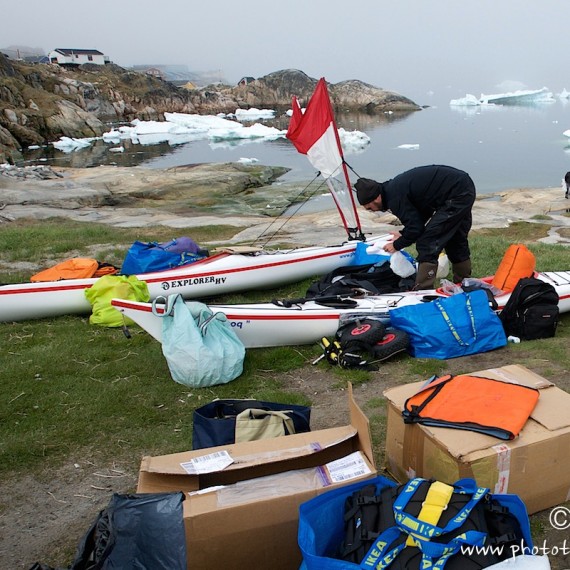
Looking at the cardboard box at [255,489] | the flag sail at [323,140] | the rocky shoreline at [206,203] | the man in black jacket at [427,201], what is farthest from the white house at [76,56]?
the cardboard box at [255,489]

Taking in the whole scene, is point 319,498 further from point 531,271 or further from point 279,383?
point 531,271

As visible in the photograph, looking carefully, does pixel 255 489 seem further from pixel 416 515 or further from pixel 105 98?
pixel 105 98

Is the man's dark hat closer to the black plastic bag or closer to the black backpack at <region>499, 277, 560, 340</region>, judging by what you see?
the black backpack at <region>499, 277, 560, 340</region>

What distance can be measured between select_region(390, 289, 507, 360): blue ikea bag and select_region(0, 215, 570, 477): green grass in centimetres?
16

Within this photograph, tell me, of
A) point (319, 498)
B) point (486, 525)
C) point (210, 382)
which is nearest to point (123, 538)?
point (319, 498)

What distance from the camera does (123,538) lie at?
2.17 metres

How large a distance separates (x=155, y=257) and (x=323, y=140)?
3011 millimetres

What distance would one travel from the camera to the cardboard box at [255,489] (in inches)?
93.7

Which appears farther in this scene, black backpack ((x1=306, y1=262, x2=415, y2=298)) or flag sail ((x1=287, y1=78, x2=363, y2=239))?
flag sail ((x1=287, y1=78, x2=363, y2=239))

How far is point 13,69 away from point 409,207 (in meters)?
54.7

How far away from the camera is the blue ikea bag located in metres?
5.05

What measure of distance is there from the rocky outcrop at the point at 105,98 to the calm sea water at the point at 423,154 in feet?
16.6

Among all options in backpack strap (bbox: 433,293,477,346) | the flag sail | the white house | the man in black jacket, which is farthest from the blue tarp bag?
the white house

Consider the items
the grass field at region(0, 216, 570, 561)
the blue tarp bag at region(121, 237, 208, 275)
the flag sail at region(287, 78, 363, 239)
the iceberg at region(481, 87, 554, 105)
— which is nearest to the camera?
the grass field at region(0, 216, 570, 561)
